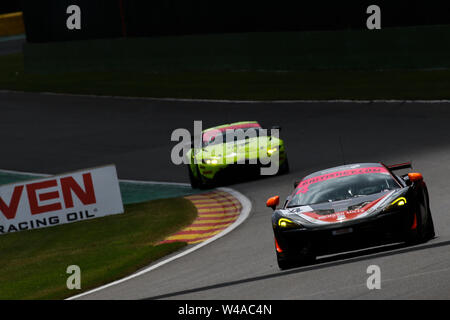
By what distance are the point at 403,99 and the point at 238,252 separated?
1702cm

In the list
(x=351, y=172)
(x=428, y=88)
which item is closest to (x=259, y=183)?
(x=351, y=172)

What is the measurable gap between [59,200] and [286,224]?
850cm

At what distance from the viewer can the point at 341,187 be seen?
13094 millimetres

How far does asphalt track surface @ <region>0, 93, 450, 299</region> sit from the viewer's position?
1112cm

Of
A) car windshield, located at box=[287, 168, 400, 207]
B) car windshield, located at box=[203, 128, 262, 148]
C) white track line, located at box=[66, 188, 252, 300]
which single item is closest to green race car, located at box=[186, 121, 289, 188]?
car windshield, located at box=[203, 128, 262, 148]

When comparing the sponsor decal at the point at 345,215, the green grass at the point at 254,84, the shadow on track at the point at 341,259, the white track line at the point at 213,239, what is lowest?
the white track line at the point at 213,239

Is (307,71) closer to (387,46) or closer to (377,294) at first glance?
(387,46)

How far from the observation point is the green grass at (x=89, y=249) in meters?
14.9

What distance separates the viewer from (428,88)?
31859 mm

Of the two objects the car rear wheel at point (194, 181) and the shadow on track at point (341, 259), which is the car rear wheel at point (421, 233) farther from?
the car rear wheel at point (194, 181)

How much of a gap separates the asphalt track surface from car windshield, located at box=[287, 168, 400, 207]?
0.75m

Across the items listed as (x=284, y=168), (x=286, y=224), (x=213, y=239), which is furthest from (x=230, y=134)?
(x=286, y=224)

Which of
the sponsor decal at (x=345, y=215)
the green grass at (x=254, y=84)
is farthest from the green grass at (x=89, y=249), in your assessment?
the green grass at (x=254, y=84)

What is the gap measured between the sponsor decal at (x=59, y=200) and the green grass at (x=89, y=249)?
0.29 meters
